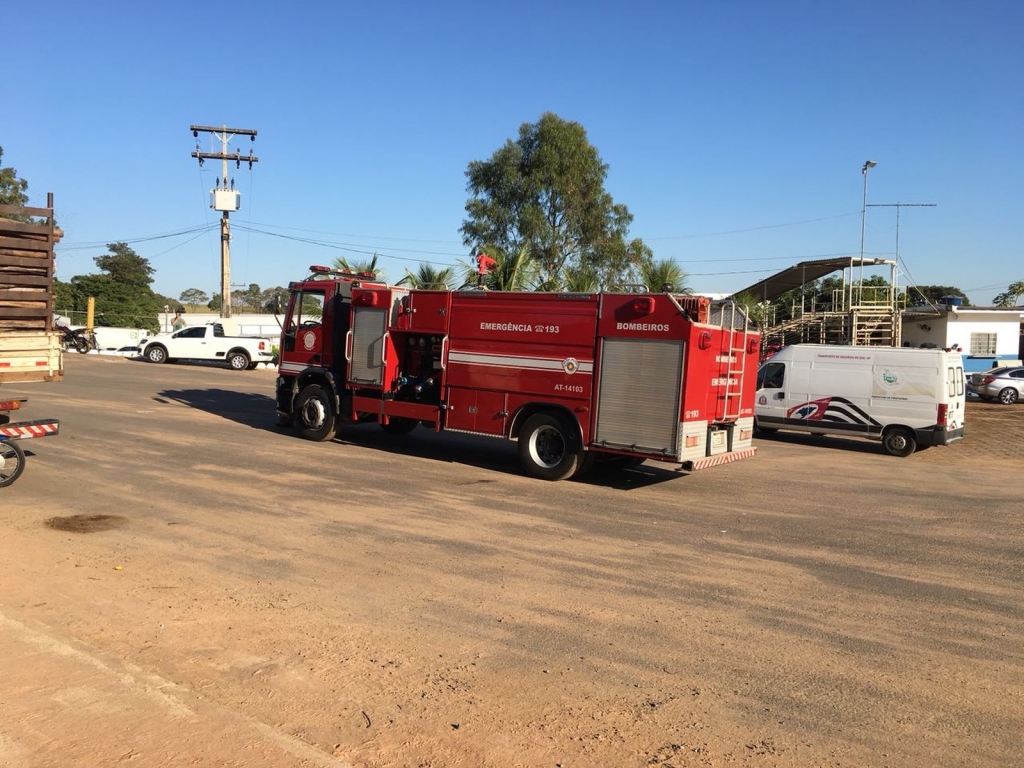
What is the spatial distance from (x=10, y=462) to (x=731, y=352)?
9398 mm

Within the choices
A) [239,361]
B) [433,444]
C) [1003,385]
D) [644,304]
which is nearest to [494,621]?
[644,304]

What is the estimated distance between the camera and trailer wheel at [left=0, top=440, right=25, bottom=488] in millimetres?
9523

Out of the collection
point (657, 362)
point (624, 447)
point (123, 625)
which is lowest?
point (123, 625)

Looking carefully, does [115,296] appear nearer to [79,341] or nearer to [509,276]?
[79,341]

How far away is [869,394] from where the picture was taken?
630 inches

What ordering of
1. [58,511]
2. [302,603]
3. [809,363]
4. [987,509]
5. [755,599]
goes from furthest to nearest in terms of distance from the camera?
[809,363], [987,509], [58,511], [755,599], [302,603]

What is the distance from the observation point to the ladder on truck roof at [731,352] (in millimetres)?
11055

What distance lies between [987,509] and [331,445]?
32.9ft

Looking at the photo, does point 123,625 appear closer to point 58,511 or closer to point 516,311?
point 58,511

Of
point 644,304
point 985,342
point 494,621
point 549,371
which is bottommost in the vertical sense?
point 494,621

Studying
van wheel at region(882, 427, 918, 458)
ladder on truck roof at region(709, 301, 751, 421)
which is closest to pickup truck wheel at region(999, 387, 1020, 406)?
van wheel at region(882, 427, 918, 458)

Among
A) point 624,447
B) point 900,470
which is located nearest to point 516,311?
point 624,447

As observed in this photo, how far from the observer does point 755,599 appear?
6.23 meters

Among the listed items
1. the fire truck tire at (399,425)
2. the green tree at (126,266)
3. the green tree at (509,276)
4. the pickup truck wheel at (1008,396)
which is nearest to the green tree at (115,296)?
the green tree at (126,266)
